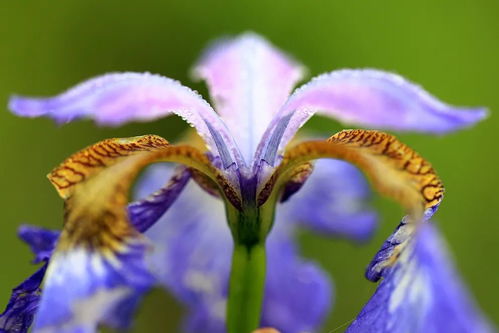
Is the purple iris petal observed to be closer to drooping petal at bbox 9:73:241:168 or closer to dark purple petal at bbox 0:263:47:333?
dark purple petal at bbox 0:263:47:333

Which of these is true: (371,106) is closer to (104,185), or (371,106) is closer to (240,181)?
(240,181)

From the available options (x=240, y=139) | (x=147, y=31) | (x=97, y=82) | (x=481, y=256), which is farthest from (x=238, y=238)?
(x=147, y=31)

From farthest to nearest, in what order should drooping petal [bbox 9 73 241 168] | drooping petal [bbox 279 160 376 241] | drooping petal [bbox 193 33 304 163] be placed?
drooping petal [bbox 279 160 376 241] → drooping petal [bbox 193 33 304 163] → drooping petal [bbox 9 73 241 168]

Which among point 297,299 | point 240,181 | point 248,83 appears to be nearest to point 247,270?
point 240,181

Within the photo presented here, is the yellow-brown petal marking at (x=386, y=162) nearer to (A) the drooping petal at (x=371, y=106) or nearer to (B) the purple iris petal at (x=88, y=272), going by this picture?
(A) the drooping petal at (x=371, y=106)

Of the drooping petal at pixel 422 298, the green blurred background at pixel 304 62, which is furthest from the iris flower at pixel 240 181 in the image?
the green blurred background at pixel 304 62

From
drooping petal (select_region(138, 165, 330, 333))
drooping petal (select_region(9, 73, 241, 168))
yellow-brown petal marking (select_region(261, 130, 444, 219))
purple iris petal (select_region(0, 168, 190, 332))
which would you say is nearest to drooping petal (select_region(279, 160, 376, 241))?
drooping petal (select_region(138, 165, 330, 333))
